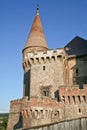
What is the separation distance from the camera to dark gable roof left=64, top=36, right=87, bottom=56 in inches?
1484

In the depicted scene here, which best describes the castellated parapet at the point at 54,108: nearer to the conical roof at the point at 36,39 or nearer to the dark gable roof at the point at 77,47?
the dark gable roof at the point at 77,47

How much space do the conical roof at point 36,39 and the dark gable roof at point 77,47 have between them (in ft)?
11.8

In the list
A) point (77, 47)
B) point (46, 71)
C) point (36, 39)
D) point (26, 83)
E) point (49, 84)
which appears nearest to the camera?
point (49, 84)

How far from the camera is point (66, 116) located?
97.2 feet

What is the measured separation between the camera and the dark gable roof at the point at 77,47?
37.7 meters

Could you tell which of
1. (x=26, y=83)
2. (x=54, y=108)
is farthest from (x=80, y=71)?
(x=54, y=108)

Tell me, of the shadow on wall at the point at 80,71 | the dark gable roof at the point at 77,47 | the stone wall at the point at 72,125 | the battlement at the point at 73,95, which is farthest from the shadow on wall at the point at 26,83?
the stone wall at the point at 72,125

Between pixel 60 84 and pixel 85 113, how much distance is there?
20.4 ft

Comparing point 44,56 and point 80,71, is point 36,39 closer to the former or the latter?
point 44,56

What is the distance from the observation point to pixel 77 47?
3931 cm

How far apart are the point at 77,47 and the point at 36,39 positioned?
6035 mm

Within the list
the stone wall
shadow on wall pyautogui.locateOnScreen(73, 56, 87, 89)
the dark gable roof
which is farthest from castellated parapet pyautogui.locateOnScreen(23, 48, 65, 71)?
the stone wall

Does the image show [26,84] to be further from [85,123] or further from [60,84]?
[85,123]

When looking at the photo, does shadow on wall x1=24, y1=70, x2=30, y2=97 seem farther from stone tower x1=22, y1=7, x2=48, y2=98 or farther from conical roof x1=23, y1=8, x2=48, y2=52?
conical roof x1=23, y1=8, x2=48, y2=52
